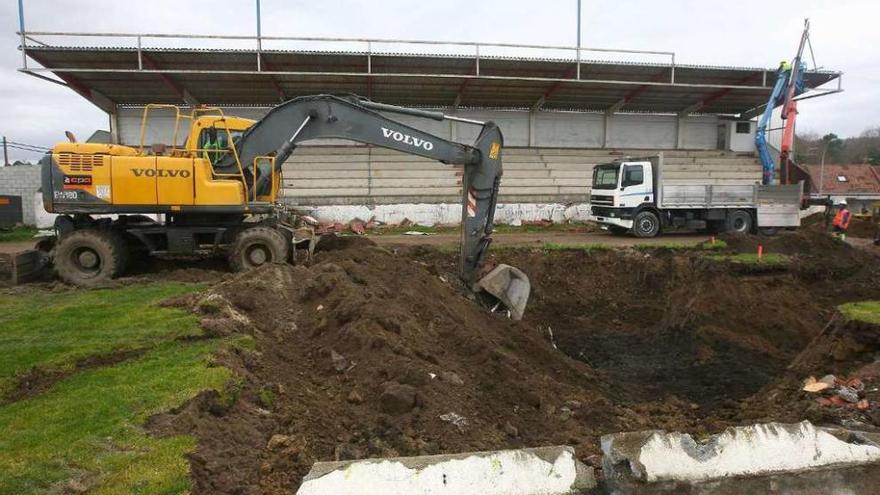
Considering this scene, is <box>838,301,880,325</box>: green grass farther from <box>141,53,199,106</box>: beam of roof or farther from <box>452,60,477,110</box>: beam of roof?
<box>141,53,199,106</box>: beam of roof

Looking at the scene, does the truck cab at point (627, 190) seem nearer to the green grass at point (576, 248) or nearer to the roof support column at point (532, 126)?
the green grass at point (576, 248)

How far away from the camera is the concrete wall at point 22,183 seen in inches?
899

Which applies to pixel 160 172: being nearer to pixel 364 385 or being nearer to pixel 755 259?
pixel 364 385

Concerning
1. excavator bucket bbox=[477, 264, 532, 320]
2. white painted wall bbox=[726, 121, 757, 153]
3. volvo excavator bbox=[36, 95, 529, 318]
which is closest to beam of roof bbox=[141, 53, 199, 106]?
volvo excavator bbox=[36, 95, 529, 318]

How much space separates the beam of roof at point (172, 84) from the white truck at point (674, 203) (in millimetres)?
17835

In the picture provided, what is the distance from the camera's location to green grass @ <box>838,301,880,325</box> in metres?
6.96

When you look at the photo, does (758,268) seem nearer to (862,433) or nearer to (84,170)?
(862,433)

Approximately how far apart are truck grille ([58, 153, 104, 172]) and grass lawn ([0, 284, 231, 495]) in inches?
110

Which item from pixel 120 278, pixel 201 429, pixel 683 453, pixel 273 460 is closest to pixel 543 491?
pixel 683 453

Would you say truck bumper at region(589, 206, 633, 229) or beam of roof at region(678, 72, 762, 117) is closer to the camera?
truck bumper at region(589, 206, 633, 229)

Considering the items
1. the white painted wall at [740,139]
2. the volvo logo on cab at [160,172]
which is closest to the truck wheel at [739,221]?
the white painted wall at [740,139]

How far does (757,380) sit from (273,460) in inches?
283

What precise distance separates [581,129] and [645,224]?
487 inches

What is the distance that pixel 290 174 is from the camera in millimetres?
25516
